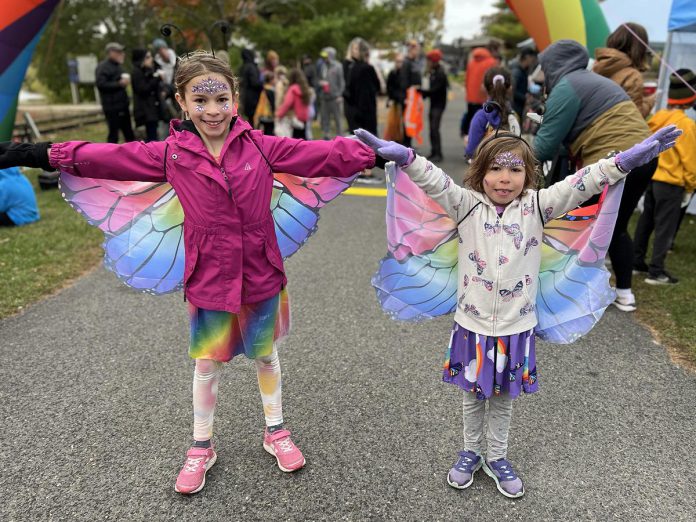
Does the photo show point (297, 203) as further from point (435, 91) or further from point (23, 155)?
point (435, 91)

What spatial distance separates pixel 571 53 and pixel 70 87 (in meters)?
25.6

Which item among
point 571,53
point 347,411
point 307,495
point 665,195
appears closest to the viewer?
point 307,495

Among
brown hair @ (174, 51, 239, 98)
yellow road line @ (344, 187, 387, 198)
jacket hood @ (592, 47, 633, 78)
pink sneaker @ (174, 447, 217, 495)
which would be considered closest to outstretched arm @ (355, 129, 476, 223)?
brown hair @ (174, 51, 239, 98)

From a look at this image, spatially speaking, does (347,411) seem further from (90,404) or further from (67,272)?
(67,272)

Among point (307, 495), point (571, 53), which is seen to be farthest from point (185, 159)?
point (571, 53)

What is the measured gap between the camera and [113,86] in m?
8.78

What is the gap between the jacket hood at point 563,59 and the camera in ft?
12.9

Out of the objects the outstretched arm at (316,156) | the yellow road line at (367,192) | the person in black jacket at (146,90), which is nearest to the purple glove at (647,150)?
the outstretched arm at (316,156)

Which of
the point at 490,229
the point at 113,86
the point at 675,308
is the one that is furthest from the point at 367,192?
the point at 490,229

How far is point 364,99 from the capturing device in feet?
28.7

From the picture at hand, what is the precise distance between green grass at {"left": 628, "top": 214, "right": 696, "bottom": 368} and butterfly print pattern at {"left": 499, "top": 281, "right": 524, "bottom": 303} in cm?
199

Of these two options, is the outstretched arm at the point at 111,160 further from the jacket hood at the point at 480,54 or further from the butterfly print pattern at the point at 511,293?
the jacket hood at the point at 480,54

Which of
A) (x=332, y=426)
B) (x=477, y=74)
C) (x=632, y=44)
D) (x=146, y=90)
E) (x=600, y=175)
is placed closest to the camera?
(x=600, y=175)

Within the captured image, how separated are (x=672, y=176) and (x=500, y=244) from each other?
11.2 ft
